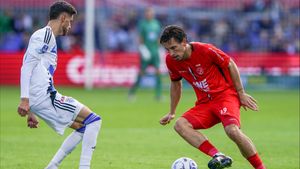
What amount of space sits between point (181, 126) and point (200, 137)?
0.29 m

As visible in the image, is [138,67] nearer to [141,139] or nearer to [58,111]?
[141,139]

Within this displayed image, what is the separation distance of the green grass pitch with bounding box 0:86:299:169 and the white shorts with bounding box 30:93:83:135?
63.8 inches

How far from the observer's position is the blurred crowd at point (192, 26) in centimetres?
3225

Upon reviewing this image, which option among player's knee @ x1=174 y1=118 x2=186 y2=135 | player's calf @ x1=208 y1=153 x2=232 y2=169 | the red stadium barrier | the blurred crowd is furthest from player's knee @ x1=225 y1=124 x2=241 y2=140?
the blurred crowd

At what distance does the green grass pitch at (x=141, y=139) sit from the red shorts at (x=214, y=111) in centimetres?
115

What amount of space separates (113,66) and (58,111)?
779 inches

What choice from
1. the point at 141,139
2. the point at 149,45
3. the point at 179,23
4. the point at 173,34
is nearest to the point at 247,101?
the point at 173,34

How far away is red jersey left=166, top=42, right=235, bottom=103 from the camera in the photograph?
991 centimetres

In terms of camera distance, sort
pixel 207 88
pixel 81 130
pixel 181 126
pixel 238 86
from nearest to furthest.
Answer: pixel 81 130, pixel 181 126, pixel 238 86, pixel 207 88

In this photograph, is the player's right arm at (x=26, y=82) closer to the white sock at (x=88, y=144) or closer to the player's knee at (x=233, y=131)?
the white sock at (x=88, y=144)

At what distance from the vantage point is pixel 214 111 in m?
9.93

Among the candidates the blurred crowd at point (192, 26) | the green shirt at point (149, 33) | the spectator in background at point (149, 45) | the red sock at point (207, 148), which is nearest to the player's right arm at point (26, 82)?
the red sock at point (207, 148)

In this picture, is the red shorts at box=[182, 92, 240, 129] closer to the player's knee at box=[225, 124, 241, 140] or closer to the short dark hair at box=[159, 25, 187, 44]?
the player's knee at box=[225, 124, 241, 140]

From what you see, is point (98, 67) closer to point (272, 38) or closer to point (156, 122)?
point (272, 38)
